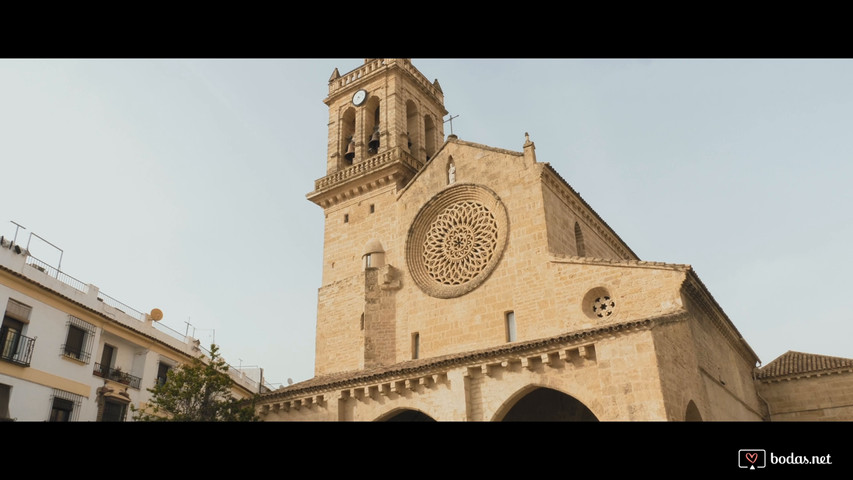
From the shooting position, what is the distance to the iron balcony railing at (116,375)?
63.6 ft

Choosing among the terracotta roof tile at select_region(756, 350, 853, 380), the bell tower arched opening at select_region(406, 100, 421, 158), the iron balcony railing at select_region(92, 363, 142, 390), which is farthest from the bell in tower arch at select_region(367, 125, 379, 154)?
the terracotta roof tile at select_region(756, 350, 853, 380)

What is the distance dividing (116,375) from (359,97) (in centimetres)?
1314

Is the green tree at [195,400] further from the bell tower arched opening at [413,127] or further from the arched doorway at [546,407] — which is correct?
the bell tower arched opening at [413,127]

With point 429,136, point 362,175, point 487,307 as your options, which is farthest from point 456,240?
point 429,136

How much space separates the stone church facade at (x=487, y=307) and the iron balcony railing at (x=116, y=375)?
5309 mm

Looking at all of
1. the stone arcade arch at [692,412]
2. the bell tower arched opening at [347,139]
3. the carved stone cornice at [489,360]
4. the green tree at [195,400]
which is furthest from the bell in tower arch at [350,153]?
the stone arcade arch at [692,412]

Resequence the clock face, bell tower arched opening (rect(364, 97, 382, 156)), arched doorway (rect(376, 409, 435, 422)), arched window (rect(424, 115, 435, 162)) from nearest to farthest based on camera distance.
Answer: arched doorway (rect(376, 409, 435, 422)) → bell tower arched opening (rect(364, 97, 382, 156)) → the clock face → arched window (rect(424, 115, 435, 162))

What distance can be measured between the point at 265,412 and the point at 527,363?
26.5ft

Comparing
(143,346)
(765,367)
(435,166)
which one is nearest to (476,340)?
(435,166)

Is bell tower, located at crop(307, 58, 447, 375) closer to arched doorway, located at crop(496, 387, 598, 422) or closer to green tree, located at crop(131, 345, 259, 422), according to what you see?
green tree, located at crop(131, 345, 259, 422)

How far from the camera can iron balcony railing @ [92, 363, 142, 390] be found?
19.4 m

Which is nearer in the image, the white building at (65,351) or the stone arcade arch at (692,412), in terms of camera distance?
the stone arcade arch at (692,412)

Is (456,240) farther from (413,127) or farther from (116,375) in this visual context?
(116,375)
